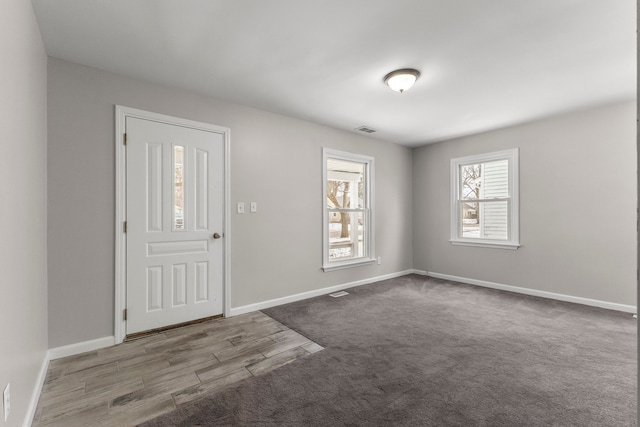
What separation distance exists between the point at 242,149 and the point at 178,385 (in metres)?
2.46

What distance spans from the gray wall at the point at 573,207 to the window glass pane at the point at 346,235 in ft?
6.06

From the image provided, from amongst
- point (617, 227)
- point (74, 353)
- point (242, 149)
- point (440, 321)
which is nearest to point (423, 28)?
point (242, 149)

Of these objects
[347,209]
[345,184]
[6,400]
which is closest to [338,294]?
[347,209]

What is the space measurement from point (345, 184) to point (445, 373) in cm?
325

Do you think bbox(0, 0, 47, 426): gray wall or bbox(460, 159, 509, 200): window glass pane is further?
bbox(460, 159, 509, 200): window glass pane

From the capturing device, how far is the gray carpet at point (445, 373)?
5.65 ft

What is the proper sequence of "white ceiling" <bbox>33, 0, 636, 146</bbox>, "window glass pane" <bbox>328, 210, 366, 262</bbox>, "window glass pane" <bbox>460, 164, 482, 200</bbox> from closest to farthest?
"white ceiling" <bbox>33, 0, 636, 146</bbox>, "window glass pane" <bbox>328, 210, 366, 262</bbox>, "window glass pane" <bbox>460, 164, 482, 200</bbox>

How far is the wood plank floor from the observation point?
180 cm

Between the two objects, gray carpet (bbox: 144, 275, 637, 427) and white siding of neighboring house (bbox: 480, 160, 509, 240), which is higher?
white siding of neighboring house (bbox: 480, 160, 509, 240)

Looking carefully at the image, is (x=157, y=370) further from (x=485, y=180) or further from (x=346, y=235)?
(x=485, y=180)

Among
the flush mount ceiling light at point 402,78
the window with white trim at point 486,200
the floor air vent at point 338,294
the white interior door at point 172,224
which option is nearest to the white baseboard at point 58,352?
the white interior door at point 172,224

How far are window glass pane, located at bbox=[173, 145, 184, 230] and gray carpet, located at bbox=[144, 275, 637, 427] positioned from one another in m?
1.50

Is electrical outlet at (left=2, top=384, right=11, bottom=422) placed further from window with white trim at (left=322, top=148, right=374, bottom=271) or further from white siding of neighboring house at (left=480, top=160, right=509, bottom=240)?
white siding of neighboring house at (left=480, top=160, right=509, bottom=240)

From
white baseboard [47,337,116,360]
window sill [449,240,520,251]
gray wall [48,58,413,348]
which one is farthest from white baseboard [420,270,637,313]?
white baseboard [47,337,116,360]
